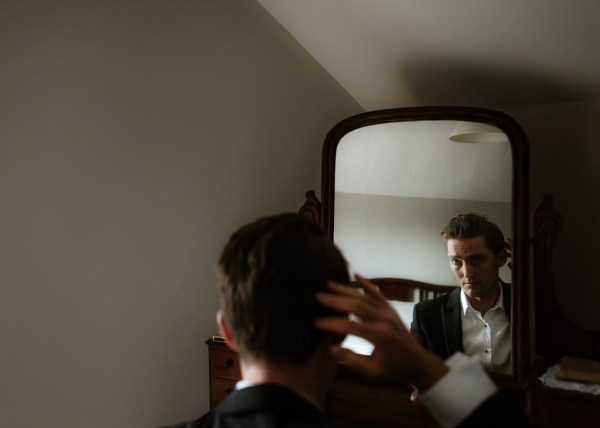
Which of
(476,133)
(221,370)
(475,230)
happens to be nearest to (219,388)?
(221,370)

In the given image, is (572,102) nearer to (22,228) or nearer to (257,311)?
(257,311)

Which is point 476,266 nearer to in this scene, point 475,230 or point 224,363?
point 475,230

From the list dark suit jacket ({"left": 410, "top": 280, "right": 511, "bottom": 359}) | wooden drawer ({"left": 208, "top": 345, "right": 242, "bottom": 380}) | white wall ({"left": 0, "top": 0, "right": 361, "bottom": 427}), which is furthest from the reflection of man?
white wall ({"left": 0, "top": 0, "right": 361, "bottom": 427})

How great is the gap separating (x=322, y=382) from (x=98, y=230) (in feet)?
4.42

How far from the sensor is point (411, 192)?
5.84 ft

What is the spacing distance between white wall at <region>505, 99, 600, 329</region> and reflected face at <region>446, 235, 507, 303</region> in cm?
33

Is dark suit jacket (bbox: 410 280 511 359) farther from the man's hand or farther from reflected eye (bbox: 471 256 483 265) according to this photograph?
Result: the man's hand

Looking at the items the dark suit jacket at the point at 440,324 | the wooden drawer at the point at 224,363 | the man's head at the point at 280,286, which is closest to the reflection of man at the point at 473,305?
the dark suit jacket at the point at 440,324

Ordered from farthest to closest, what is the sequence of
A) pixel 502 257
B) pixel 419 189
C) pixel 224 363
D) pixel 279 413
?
pixel 224 363
pixel 419 189
pixel 502 257
pixel 279 413

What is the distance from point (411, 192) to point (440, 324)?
16.7 inches

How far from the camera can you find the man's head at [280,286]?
2.43ft

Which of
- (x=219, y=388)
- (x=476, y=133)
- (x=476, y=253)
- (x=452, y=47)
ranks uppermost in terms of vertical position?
(x=452, y=47)

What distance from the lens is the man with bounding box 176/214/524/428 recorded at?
72cm

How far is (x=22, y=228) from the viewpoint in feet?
5.69
